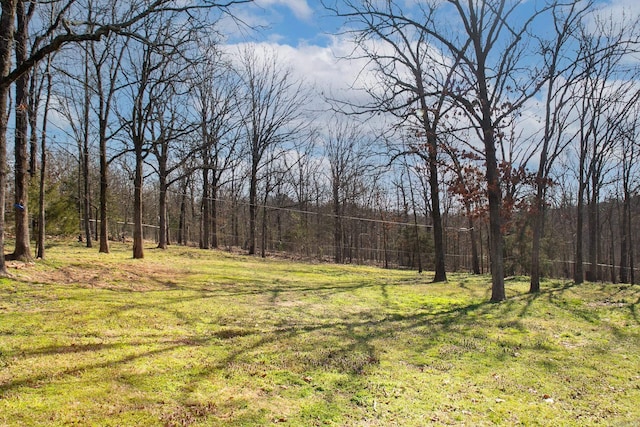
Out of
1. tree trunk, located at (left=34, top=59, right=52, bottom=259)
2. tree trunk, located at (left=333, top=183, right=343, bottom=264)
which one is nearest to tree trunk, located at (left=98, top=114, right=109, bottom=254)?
tree trunk, located at (left=34, top=59, right=52, bottom=259)

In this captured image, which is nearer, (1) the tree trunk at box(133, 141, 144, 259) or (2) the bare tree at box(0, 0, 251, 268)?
(2) the bare tree at box(0, 0, 251, 268)

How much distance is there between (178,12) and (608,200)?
3184 cm

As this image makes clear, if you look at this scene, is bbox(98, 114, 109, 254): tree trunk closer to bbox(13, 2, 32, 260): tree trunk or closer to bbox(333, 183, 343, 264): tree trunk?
bbox(13, 2, 32, 260): tree trunk

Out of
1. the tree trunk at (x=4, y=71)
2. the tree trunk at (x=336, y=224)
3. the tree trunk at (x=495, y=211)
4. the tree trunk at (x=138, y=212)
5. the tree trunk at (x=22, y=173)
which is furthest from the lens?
the tree trunk at (x=336, y=224)

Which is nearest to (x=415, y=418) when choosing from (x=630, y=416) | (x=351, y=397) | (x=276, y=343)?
(x=351, y=397)

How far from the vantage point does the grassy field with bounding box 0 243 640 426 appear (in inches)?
118

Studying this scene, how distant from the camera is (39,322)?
467 centimetres

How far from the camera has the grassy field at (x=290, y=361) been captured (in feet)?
9.80

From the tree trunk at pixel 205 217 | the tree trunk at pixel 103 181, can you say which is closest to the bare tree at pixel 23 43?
the tree trunk at pixel 103 181

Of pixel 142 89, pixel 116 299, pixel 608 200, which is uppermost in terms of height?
pixel 142 89

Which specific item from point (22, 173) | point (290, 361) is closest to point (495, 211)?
point (290, 361)

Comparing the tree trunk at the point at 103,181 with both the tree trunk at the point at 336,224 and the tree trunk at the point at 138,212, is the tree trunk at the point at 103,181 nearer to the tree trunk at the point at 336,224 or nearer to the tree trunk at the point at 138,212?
the tree trunk at the point at 138,212

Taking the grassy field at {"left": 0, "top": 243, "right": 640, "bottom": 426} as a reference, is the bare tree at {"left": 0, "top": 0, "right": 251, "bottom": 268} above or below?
above

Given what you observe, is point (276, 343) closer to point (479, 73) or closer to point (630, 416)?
point (630, 416)
